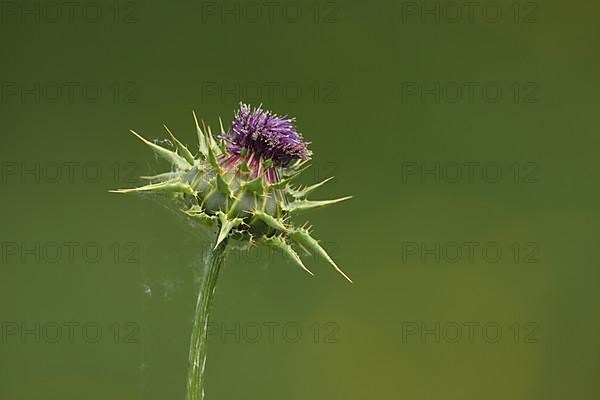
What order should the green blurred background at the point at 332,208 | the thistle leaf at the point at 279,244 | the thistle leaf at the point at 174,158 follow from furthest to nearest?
the green blurred background at the point at 332,208 → the thistle leaf at the point at 174,158 → the thistle leaf at the point at 279,244

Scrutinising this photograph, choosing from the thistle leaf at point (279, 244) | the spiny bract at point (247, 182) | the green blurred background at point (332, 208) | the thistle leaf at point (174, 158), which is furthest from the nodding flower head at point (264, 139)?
the green blurred background at point (332, 208)

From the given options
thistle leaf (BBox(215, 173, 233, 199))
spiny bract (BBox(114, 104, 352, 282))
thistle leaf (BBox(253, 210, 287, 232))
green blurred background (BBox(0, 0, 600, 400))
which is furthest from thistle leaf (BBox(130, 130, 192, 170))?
green blurred background (BBox(0, 0, 600, 400))

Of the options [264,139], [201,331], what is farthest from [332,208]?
[201,331]

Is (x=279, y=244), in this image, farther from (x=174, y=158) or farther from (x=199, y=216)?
(x=174, y=158)

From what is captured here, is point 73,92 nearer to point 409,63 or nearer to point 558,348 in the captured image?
point 409,63

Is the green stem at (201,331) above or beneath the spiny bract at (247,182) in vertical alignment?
beneath

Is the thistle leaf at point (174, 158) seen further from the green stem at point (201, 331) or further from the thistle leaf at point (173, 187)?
the green stem at point (201, 331)
